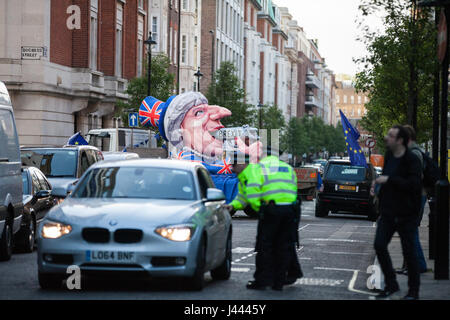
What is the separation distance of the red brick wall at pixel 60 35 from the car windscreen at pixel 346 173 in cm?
1430

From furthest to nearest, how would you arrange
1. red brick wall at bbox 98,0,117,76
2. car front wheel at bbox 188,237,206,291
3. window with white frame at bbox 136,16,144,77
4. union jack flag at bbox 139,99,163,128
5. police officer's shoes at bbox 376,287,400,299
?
window with white frame at bbox 136,16,144,77
red brick wall at bbox 98,0,117,76
union jack flag at bbox 139,99,163,128
police officer's shoes at bbox 376,287,400,299
car front wheel at bbox 188,237,206,291

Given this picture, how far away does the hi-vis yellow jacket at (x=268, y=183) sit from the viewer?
10.7 metres

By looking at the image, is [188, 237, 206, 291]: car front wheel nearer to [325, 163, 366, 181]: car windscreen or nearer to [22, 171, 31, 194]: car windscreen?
→ [22, 171, 31, 194]: car windscreen

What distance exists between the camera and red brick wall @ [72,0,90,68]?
44.2m

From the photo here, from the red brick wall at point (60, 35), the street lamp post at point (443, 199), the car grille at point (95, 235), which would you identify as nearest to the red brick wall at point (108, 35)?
the red brick wall at point (60, 35)

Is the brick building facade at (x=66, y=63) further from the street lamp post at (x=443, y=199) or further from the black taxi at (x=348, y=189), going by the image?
the street lamp post at (x=443, y=199)

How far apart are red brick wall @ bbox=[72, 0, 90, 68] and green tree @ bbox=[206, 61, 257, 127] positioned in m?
21.8

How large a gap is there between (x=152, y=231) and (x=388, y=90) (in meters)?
18.4

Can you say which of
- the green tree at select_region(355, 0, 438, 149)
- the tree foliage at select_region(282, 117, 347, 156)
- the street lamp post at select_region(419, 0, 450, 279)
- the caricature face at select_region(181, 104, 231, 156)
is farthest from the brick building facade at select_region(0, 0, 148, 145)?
the tree foliage at select_region(282, 117, 347, 156)

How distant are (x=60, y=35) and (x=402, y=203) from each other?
1308 inches

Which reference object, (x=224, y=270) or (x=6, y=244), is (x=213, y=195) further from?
(x=6, y=244)

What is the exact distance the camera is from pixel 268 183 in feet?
35.3

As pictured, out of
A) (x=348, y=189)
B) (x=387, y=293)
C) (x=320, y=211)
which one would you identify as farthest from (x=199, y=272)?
(x=320, y=211)

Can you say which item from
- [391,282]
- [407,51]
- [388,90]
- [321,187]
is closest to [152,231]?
[391,282]
